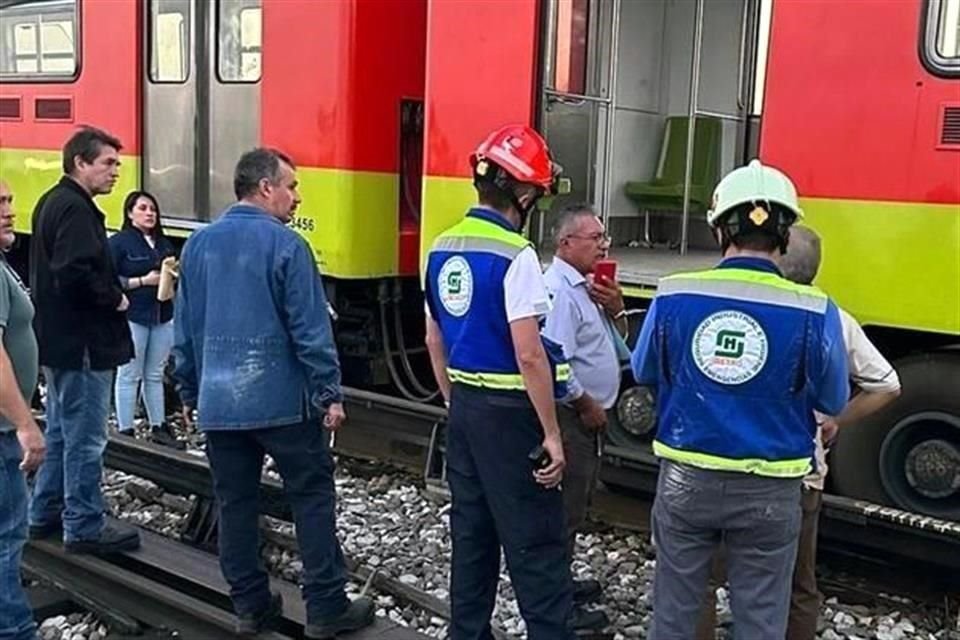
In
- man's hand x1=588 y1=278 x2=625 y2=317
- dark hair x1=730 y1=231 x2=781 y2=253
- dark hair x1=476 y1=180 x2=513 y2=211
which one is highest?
dark hair x1=476 y1=180 x2=513 y2=211

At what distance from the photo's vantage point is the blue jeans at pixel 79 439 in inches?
190

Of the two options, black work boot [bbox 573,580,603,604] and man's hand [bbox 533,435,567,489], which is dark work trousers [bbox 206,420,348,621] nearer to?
man's hand [bbox 533,435,567,489]

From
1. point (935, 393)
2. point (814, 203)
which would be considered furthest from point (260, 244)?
point (935, 393)

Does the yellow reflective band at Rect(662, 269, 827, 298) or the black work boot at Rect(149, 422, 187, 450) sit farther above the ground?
the yellow reflective band at Rect(662, 269, 827, 298)

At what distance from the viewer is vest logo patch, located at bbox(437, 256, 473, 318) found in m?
3.59

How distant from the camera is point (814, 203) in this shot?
4988 millimetres

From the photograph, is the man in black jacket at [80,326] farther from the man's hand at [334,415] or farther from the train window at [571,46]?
the train window at [571,46]

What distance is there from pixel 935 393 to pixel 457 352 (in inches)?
95.6

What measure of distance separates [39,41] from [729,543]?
7.83 metres

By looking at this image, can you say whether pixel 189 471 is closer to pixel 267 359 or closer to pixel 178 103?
pixel 267 359

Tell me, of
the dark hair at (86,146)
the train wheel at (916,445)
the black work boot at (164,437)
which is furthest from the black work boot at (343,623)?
the black work boot at (164,437)

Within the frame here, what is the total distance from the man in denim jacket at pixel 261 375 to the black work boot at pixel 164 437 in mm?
2850

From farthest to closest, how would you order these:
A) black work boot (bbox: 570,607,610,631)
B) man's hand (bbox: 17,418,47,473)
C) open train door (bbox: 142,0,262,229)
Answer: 1. open train door (bbox: 142,0,262,229)
2. black work boot (bbox: 570,607,610,631)
3. man's hand (bbox: 17,418,47,473)

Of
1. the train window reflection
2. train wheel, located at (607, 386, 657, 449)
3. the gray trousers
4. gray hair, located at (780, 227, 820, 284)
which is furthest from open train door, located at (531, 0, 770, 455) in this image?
the gray trousers
